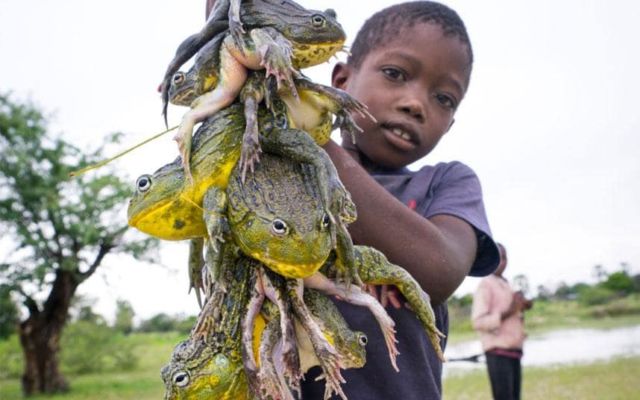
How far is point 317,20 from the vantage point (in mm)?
1135

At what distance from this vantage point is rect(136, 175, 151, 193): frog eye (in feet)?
3.53

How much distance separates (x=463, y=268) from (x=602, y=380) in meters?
12.1

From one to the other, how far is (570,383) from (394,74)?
12.0 meters

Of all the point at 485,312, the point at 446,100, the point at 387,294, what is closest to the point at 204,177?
the point at 387,294

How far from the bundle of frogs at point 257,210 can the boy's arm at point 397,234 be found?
0.36 metres

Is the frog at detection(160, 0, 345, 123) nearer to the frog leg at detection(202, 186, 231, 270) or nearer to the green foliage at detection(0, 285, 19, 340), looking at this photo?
the frog leg at detection(202, 186, 231, 270)

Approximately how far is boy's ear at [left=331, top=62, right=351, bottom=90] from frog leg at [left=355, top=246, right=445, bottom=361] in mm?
1040

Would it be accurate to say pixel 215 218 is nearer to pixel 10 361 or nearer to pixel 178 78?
pixel 178 78

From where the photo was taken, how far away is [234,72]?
1.08m

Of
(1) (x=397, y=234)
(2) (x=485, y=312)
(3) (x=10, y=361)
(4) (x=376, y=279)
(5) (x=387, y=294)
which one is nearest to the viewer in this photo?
(4) (x=376, y=279)

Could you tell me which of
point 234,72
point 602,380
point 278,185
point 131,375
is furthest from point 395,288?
point 131,375

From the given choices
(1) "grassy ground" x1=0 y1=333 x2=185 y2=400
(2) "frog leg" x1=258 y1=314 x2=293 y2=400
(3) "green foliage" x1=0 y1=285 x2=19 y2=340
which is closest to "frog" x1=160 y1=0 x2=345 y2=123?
(2) "frog leg" x1=258 y1=314 x2=293 y2=400

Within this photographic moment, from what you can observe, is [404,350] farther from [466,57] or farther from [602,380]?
[602,380]

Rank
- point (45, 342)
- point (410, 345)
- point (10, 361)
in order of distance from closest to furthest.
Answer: point (410, 345), point (45, 342), point (10, 361)
